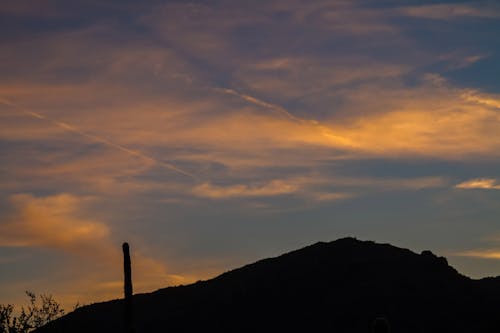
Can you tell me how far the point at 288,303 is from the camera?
84.0m

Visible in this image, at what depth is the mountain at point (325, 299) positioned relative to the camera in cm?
7694

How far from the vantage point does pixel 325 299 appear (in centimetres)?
8250

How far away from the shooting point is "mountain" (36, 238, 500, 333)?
76.9m

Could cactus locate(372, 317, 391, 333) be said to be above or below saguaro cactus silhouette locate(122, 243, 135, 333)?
below

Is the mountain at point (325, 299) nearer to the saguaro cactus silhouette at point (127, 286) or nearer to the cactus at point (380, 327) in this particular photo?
the saguaro cactus silhouette at point (127, 286)

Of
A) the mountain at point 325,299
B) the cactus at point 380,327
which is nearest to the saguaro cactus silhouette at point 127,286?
the cactus at point 380,327

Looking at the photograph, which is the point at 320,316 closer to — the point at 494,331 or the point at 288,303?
the point at 288,303

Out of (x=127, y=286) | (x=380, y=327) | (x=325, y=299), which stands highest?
(x=325, y=299)

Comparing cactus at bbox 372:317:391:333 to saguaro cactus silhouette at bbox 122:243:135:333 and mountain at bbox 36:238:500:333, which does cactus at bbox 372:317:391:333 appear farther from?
mountain at bbox 36:238:500:333

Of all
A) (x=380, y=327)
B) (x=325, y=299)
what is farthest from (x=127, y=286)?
(x=325, y=299)

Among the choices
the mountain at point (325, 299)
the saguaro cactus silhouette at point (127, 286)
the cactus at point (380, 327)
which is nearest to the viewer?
the cactus at point (380, 327)

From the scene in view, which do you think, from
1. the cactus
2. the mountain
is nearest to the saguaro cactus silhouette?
the cactus

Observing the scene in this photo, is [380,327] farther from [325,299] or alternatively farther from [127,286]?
[325,299]

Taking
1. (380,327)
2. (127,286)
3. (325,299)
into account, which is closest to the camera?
(380,327)
